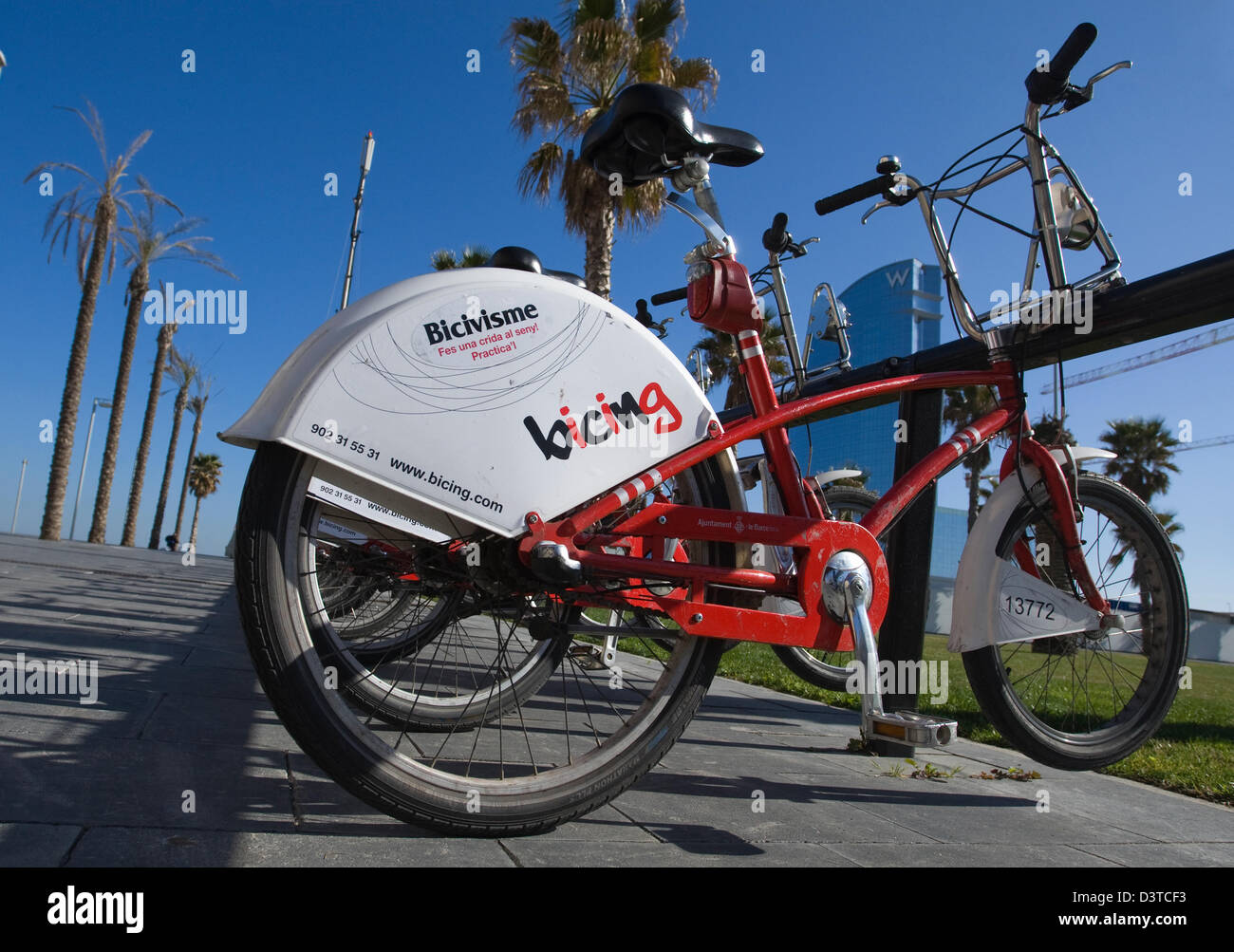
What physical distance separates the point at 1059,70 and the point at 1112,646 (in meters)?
1.95

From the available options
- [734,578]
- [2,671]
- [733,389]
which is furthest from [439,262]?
[734,578]

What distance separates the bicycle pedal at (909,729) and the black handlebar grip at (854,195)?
74.3 inches

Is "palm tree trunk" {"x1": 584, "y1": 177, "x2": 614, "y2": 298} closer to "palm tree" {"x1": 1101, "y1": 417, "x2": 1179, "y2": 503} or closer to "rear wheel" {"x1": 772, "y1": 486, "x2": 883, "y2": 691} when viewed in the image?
"rear wheel" {"x1": 772, "y1": 486, "x2": 883, "y2": 691}

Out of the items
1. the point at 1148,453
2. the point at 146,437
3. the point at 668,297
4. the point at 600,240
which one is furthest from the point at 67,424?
the point at 1148,453

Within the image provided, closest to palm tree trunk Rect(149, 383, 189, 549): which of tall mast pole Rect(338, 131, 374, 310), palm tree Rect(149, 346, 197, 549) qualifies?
palm tree Rect(149, 346, 197, 549)

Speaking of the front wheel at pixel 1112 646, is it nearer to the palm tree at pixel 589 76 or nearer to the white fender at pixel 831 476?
the white fender at pixel 831 476

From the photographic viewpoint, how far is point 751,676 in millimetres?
6262

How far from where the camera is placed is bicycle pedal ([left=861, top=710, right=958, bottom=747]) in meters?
2.05

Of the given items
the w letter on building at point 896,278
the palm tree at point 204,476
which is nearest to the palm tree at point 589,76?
the w letter on building at point 896,278

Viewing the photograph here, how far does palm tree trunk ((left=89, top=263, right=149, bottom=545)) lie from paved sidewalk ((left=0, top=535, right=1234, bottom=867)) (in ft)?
78.2

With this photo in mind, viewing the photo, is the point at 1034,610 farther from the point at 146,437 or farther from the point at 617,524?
the point at 146,437

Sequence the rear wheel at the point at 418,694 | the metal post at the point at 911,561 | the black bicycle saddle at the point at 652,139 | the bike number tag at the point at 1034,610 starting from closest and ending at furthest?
the rear wheel at the point at 418,694, the black bicycle saddle at the point at 652,139, the bike number tag at the point at 1034,610, the metal post at the point at 911,561

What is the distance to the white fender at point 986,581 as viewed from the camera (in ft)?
8.39

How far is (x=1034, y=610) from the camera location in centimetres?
264
